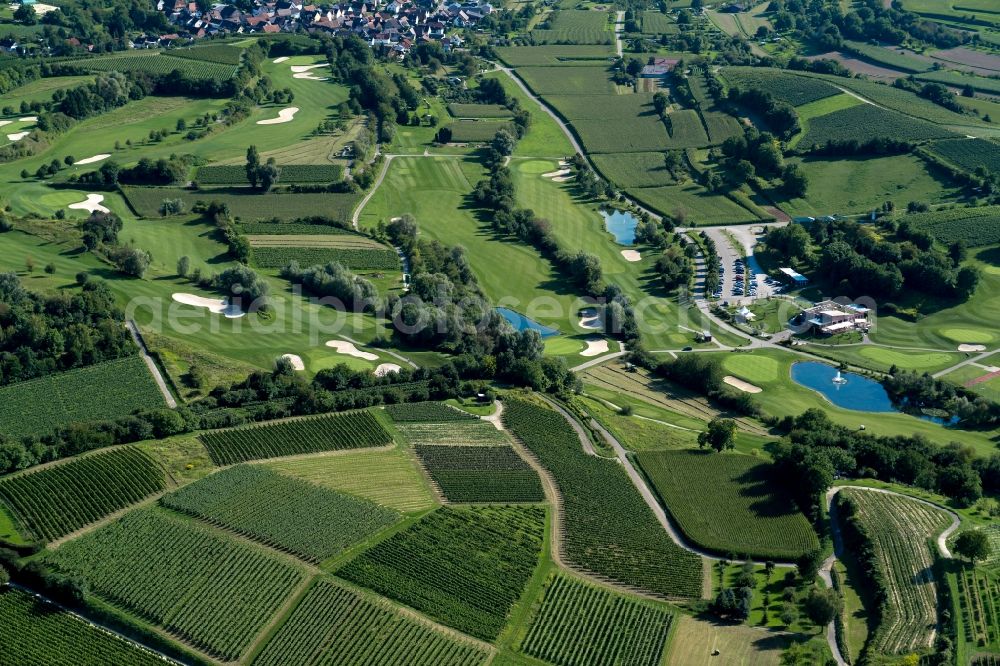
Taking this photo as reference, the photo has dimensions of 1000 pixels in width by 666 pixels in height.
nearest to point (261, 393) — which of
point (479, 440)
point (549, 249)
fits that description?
point (479, 440)

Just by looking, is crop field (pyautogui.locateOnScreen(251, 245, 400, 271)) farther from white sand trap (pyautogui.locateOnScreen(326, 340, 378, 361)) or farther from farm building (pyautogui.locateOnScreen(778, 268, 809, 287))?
farm building (pyautogui.locateOnScreen(778, 268, 809, 287))

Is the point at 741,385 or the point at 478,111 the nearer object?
the point at 741,385

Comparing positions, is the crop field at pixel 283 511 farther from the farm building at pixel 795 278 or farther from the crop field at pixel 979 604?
the farm building at pixel 795 278

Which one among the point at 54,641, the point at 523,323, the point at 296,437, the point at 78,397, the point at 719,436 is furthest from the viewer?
the point at 523,323

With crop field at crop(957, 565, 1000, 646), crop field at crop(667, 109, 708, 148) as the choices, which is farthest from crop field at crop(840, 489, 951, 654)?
crop field at crop(667, 109, 708, 148)

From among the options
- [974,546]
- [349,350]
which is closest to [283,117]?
[349,350]

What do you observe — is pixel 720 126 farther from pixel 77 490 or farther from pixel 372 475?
pixel 77 490

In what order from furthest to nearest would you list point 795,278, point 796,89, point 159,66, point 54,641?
1. point 159,66
2. point 796,89
3. point 795,278
4. point 54,641
